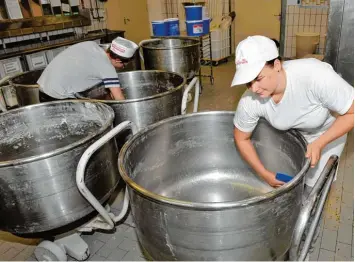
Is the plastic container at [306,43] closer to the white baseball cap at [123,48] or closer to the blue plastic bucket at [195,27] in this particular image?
the blue plastic bucket at [195,27]

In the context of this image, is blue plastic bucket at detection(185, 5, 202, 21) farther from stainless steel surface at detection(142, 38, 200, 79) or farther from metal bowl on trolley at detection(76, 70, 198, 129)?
metal bowl on trolley at detection(76, 70, 198, 129)

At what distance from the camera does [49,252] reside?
68.1 inches

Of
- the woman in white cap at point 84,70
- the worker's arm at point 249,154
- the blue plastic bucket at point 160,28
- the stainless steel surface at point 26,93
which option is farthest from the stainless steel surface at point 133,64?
the worker's arm at point 249,154

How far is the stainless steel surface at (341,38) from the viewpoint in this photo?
1.83m

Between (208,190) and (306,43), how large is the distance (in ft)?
12.8

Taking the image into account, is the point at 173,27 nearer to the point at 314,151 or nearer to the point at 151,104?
the point at 151,104

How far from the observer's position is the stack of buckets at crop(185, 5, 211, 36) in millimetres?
4105

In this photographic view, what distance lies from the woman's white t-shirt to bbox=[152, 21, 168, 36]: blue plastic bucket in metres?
3.12

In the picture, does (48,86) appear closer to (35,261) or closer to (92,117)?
(92,117)

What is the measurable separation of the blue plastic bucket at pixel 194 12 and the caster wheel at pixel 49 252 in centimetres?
336

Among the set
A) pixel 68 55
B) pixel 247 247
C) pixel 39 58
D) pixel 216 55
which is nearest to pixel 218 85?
pixel 216 55

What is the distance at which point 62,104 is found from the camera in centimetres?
189

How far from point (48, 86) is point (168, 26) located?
259 centimetres

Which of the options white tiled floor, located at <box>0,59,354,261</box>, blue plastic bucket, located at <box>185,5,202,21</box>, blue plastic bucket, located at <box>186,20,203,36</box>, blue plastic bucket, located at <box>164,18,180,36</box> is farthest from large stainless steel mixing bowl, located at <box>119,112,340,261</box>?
blue plastic bucket, located at <box>164,18,180,36</box>
